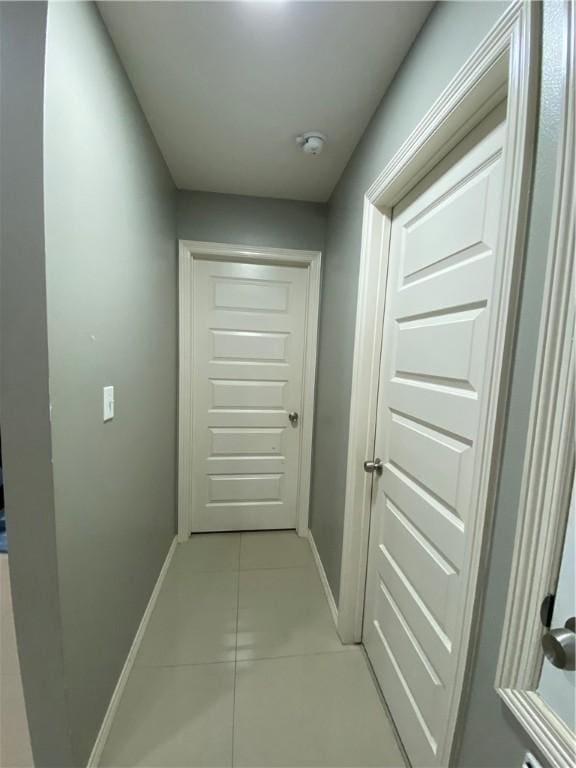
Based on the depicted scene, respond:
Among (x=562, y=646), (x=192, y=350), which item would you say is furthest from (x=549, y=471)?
(x=192, y=350)

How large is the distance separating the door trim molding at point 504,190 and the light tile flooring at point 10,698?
4.17 ft

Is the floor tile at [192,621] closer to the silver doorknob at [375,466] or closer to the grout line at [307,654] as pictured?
the grout line at [307,654]

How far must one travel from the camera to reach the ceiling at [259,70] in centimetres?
97

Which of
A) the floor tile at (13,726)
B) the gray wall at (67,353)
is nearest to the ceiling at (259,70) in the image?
the gray wall at (67,353)

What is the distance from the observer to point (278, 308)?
7.50ft

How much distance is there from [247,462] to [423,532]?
157 centimetres

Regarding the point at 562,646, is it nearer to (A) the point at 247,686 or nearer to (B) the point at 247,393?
(A) the point at 247,686

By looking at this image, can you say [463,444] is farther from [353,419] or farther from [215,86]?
[215,86]

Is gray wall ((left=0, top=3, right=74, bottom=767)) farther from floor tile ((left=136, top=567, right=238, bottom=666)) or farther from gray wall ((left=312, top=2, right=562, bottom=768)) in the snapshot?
gray wall ((left=312, top=2, right=562, bottom=768))

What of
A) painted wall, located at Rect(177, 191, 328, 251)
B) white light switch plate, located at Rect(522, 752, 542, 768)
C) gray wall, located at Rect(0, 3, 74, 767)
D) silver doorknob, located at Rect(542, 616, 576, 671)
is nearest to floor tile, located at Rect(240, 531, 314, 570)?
gray wall, located at Rect(0, 3, 74, 767)

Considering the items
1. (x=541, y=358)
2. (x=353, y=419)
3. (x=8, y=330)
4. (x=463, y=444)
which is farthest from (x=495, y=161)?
(x=8, y=330)

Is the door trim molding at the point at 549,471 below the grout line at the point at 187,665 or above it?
above

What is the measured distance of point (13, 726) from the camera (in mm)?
986

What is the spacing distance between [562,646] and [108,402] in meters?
1.31
